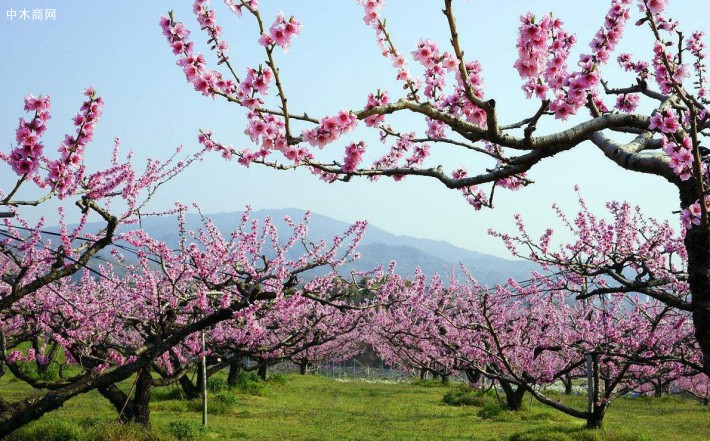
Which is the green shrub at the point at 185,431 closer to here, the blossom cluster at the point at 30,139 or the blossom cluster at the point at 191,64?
the blossom cluster at the point at 30,139

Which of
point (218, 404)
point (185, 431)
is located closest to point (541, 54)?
point (185, 431)

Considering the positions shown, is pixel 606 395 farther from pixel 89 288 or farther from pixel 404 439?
pixel 89 288

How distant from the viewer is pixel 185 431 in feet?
40.5

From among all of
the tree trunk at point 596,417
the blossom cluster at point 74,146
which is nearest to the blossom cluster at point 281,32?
the blossom cluster at point 74,146

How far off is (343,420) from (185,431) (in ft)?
23.1

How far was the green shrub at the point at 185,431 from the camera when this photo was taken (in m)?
12.2

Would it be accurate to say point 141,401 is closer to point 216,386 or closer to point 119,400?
point 119,400

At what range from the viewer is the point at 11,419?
6.67m

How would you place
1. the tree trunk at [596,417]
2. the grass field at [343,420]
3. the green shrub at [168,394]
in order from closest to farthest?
the grass field at [343,420], the tree trunk at [596,417], the green shrub at [168,394]

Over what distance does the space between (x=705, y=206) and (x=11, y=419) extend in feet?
23.7

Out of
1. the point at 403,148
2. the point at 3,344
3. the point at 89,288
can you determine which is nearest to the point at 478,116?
the point at 403,148

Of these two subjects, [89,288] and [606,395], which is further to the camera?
[89,288]

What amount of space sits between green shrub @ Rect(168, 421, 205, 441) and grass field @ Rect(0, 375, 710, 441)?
0.02 m

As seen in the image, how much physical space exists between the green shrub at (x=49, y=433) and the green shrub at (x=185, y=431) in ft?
6.21
